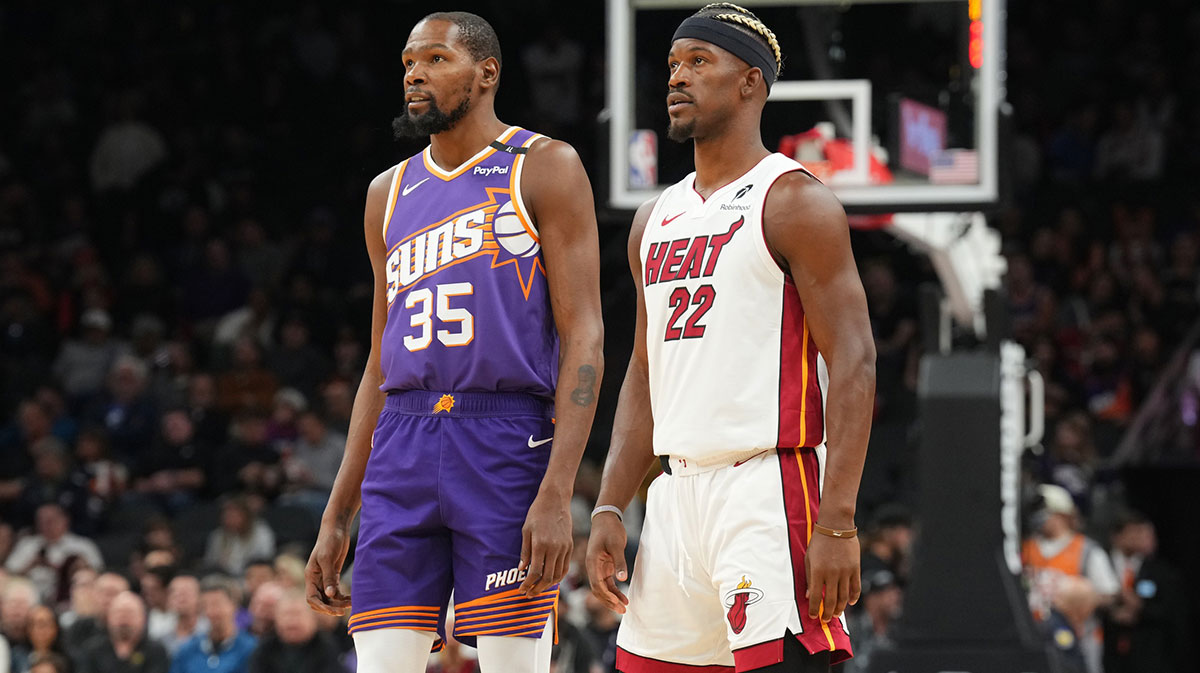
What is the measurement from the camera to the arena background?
43.3ft

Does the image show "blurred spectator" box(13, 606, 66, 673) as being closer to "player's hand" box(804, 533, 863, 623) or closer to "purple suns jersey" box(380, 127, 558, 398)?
"purple suns jersey" box(380, 127, 558, 398)

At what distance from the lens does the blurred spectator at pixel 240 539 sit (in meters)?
12.4

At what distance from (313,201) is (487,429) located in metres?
14.0

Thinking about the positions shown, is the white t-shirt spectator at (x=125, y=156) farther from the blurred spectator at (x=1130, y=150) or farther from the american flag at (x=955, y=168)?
the american flag at (x=955, y=168)

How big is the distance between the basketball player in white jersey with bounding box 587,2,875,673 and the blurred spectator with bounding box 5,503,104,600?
29.6ft

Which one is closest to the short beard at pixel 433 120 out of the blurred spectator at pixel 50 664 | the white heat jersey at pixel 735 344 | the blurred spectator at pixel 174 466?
the white heat jersey at pixel 735 344

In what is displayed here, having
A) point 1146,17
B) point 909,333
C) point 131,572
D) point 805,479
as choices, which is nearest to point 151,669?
point 131,572

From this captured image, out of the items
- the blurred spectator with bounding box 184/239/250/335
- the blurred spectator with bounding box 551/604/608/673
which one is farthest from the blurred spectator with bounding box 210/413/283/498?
the blurred spectator with bounding box 551/604/608/673

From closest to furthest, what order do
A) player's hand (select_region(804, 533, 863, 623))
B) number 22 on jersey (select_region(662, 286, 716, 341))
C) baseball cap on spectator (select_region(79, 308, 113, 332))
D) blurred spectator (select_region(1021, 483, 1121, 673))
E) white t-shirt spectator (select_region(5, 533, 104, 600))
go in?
1. player's hand (select_region(804, 533, 863, 623))
2. number 22 on jersey (select_region(662, 286, 716, 341))
3. blurred spectator (select_region(1021, 483, 1121, 673))
4. white t-shirt spectator (select_region(5, 533, 104, 600))
5. baseball cap on spectator (select_region(79, 308, 113, 332))

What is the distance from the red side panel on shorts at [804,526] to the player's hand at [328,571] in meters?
1.15

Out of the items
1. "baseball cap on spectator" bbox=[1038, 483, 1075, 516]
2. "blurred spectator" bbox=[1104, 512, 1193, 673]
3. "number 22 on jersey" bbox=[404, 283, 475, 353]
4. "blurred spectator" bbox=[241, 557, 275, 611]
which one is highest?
"number 22 on jersey" bbox=[404, 283, 475, 353]

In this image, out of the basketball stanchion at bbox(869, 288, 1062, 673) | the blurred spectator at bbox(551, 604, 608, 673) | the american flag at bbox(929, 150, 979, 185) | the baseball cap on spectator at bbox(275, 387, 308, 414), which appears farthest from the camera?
the baseball cap on spectator at bbox(275, 387, 308, 414)

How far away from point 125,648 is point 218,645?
614mm

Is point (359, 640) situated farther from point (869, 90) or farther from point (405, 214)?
point (869, 90)
